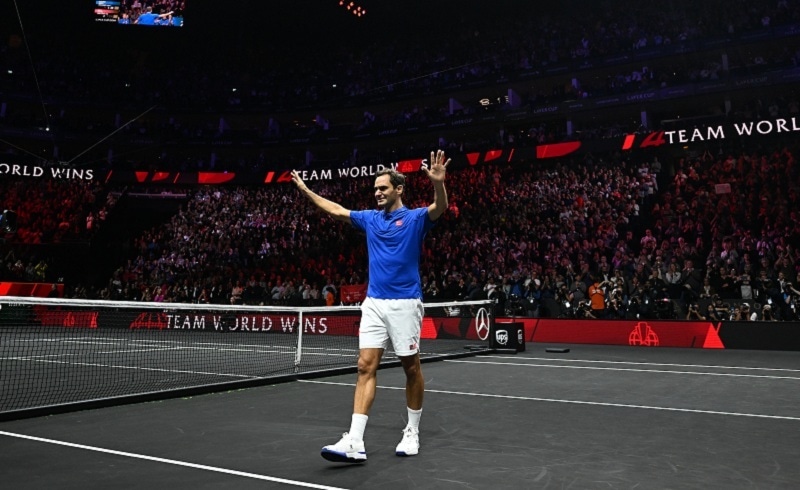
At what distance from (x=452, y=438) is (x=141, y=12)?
4742 centimetres

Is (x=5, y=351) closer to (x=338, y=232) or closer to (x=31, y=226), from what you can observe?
(x=338, y=232)

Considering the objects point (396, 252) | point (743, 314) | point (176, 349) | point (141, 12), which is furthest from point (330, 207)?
point (141, 12)

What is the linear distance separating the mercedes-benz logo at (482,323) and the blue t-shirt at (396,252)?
38.0 feet

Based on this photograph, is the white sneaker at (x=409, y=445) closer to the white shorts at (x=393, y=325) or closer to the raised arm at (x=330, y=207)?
the white shorts at (x=393, y=325)

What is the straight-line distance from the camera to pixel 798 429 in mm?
5867

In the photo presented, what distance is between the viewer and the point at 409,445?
4840 mm

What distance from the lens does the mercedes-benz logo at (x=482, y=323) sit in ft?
54.1

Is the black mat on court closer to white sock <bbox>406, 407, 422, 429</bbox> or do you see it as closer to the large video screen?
white sock <bbox>406, 407, 422, 429</bbox>

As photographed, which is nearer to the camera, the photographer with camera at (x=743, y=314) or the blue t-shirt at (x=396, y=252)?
the blue t-shirt at (x=396, y=252)

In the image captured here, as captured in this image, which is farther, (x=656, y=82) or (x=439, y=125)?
(x=439, y=125)

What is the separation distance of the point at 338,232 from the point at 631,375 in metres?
21.8

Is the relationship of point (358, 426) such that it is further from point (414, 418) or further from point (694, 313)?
point (694, 313)

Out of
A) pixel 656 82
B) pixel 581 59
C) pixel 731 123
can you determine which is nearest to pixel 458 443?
pixel 731 123

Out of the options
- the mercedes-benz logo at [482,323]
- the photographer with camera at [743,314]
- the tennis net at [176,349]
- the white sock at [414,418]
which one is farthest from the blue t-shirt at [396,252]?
the photographer with camera at [743,314]
